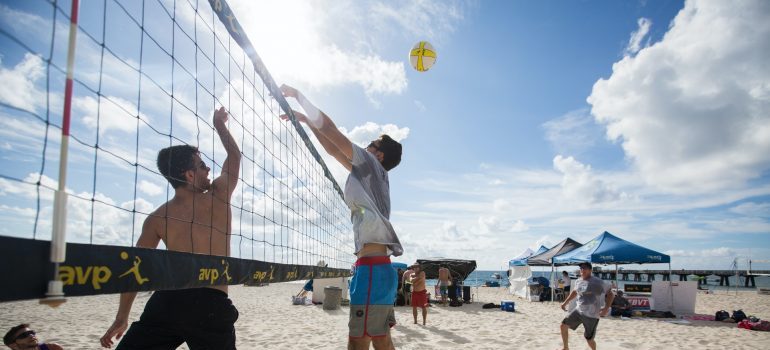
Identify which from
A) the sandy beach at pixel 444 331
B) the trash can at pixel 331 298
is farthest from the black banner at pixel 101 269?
the trash can at pixel 331 298

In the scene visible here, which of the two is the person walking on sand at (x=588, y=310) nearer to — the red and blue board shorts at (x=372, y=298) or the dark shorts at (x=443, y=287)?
the red and blue board shorts at (x=372, y=298)

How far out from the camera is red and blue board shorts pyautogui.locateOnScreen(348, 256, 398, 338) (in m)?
2.11

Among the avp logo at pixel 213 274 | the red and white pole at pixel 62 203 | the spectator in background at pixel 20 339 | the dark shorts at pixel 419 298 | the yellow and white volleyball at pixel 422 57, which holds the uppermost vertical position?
the yellow and white volleyball at pixel 422 57

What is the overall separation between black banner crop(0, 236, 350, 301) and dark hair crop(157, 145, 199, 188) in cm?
52

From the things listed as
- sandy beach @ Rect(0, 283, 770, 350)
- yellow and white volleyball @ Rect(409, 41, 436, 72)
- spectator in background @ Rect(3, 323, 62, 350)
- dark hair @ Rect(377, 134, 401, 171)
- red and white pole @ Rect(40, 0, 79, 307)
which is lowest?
sandy beach @ Rect(0, 283, 770, 350)

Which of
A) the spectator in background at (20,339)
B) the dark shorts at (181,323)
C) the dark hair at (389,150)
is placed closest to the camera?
the dark shorts at (181,323)

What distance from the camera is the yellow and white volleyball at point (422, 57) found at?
5.36m

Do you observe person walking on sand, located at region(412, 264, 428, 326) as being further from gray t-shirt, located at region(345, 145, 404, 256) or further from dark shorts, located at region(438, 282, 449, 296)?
gray t-shirt, located at region(345, 145, 404, 256)

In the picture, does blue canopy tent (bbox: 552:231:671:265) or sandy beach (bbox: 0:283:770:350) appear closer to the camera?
sandy beach (bbox: 0:283:770:350)

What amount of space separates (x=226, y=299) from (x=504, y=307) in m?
10.7

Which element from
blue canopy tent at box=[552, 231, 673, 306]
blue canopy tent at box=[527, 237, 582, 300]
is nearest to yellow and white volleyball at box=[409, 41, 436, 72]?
blue canopy tent at box=[552, 231, 673, 306]

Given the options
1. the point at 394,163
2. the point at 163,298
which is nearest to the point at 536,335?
the point at 394,163

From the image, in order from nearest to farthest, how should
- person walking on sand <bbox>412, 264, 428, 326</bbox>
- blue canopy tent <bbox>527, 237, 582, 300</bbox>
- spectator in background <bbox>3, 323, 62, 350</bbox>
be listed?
spectator in background <bbox>3, 323, 62, 350</bbox>, person walking on sand <bbox>412, 264, 428, 326</bbox>, blue canopy tent <bbox>527, 237, 582, 300</bbox>

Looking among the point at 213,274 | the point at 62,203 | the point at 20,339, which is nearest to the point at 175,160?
the point at 213,274
